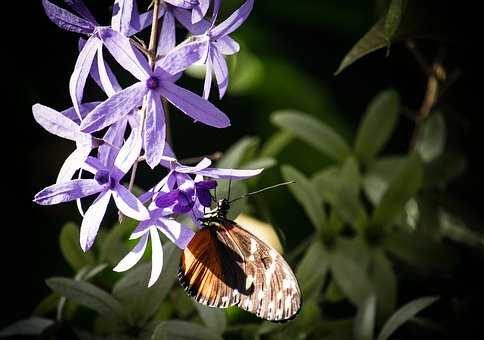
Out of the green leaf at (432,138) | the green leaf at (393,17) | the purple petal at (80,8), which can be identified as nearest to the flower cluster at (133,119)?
the purple petal at (80,8)

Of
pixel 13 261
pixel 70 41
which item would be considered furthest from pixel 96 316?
pixel 70 41

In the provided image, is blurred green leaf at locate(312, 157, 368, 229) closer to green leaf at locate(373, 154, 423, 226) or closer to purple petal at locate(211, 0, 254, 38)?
green leaf at locate(373, 154, 423, 226)

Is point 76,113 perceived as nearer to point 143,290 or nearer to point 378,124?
point 143,290

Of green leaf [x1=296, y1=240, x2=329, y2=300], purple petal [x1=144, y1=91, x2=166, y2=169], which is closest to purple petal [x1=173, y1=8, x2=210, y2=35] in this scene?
purple petal [x1=144, y1=91, x2=166, y2=169]

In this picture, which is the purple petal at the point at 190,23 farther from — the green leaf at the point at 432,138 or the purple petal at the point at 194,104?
the green leaf at the point at 432,138

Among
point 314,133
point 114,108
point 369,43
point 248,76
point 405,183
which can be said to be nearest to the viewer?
point 114,108

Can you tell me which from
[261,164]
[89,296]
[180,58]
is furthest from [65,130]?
[261,164]

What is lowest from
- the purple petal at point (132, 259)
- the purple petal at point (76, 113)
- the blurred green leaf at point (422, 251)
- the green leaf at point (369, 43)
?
the blurred green leaf at point (422, 251)
